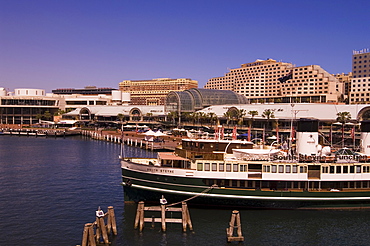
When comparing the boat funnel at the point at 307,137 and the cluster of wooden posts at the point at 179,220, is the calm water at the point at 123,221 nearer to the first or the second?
the cluster of wooden posts at the point at 179,220

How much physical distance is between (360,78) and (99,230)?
149 metres

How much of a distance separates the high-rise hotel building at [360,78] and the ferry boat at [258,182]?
119 meters

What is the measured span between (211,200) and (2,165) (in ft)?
159

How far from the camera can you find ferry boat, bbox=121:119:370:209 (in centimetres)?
4200

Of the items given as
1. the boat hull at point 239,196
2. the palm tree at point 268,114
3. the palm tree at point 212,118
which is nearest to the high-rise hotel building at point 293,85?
the palm tree at point 268,114

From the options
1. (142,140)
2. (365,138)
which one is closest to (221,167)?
(365,138)

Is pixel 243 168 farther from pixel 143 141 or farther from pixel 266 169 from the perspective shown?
pixel 143 141

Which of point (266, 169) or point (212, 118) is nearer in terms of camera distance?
point (266, 169)

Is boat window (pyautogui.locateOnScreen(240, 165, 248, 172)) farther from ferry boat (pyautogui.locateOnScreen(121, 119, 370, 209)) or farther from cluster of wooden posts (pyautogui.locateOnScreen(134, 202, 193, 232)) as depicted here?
cluster of wooden posts (pyautogui.locateOnScreen(134, 202, 193, 232))

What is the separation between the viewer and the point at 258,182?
140ft

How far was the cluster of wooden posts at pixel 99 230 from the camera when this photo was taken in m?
30.5

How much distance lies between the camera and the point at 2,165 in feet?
240

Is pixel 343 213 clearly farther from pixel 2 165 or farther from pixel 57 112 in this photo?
pixel 57 112

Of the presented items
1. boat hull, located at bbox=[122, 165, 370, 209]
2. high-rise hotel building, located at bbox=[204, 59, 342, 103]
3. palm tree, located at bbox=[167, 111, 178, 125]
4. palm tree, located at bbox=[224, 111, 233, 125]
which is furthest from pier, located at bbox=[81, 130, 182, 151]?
high-rise hotel building, located at bbox=[204, 59, 342, 103]
